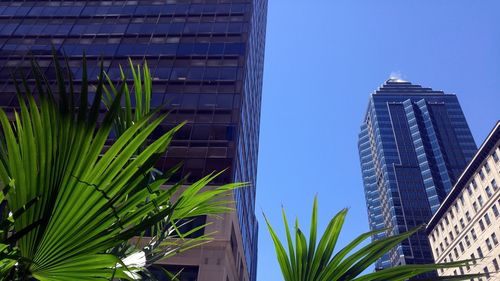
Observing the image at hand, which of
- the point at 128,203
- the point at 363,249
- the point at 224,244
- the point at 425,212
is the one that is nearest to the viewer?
the point at 128,203

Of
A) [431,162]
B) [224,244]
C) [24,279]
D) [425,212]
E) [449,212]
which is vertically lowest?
[24,279]

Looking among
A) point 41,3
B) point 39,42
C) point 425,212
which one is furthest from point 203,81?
point 425,212

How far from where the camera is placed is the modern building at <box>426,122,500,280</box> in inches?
1893

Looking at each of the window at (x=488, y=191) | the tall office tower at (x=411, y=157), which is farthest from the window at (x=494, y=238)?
the tall office tower at (x=411, y=157)

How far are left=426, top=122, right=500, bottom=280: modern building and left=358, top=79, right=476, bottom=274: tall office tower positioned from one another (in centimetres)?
5227

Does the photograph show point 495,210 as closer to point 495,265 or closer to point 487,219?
point 487,219

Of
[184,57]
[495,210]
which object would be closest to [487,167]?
[495,210]

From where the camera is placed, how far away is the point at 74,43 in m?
37.5

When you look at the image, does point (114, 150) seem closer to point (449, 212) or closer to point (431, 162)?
point (449, 212)

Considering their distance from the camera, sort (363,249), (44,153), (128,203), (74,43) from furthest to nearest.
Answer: (74,43) < (363,249) < (128,203) < (44,153)

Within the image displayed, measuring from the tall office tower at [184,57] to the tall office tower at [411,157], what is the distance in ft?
316

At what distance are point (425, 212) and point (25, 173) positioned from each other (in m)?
138

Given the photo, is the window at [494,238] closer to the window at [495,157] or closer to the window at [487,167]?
the window at [487,167]

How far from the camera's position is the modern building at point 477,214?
48.1 meters
